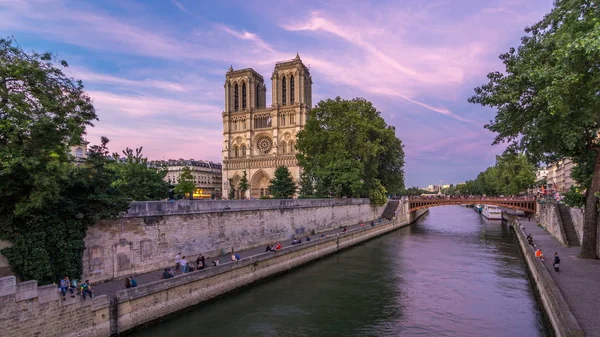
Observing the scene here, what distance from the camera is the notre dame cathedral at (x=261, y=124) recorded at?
7812 cm

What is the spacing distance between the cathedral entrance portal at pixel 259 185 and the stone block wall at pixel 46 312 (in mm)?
65798

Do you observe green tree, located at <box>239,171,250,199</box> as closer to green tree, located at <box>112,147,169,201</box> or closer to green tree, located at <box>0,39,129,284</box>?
green tree, located at <box>112,147,169,201</box>

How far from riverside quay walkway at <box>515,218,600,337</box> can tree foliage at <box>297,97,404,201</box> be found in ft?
71.8

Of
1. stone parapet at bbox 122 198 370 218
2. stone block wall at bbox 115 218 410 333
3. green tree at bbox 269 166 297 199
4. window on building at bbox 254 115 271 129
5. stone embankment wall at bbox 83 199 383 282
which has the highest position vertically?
window on building at bbox 254 115 271 129

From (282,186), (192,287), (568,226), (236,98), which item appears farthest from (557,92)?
(236,98)

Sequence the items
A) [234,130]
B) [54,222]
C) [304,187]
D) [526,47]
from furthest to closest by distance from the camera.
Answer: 1. [234,130]
2. [304,187]
3. [526,47]
4. [54,222]

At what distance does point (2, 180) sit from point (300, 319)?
11.7m

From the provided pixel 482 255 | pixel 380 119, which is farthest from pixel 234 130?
pixel 482 255

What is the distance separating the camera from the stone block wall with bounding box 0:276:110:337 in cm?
1085

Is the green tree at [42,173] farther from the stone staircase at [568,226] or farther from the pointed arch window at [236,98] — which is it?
the pointed arch window at [236,98]

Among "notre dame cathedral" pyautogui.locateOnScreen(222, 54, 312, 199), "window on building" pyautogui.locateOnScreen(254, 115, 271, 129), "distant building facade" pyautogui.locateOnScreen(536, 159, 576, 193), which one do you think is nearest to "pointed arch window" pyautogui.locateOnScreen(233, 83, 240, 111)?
"notre dame cathedral" pyautogui.locateOnScreen(222, 54, 312, 199)

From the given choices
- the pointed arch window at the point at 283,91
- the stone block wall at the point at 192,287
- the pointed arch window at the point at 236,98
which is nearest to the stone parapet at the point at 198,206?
the stone block wall at the point at 192,287

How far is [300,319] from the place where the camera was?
52.7ft

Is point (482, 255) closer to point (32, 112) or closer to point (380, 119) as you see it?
point (380, 119)
